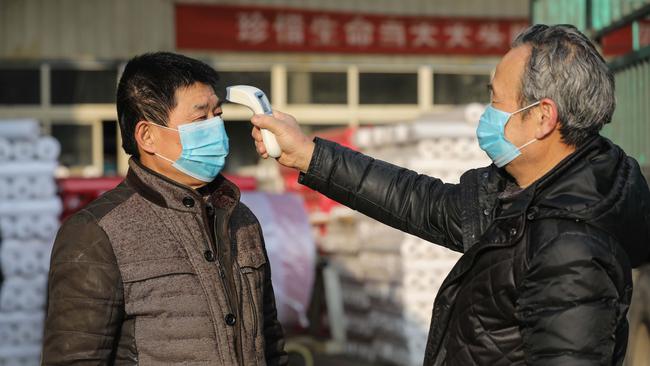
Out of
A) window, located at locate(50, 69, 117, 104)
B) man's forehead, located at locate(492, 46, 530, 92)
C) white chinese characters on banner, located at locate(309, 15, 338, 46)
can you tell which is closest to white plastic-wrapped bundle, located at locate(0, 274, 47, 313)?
man's forehead, located at locate(492, 46, 530, 92)

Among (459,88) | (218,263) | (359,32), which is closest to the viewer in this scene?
(218,263)

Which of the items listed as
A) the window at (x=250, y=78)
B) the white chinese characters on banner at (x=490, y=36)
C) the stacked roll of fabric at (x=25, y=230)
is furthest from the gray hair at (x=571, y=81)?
the white chinese characters on banner at (x=490, y=36)

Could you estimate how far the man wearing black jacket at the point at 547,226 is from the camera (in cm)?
240

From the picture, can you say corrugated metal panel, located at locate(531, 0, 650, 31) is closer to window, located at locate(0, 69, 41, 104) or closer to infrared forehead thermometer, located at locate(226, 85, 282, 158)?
infrared forehead thermometer, located at locate(226, 85, 282, 158)

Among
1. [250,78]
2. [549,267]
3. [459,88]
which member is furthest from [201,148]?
[459,88]

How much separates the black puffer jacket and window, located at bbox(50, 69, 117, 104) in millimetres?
12906

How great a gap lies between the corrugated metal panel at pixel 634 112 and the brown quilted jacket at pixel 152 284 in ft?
10.9

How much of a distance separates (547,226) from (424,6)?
46.5 ft

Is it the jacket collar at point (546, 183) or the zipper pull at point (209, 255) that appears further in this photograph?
the zipper pull at point (209, 255)

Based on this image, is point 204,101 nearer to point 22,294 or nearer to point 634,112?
point 634,112

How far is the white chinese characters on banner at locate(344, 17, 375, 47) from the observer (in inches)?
630

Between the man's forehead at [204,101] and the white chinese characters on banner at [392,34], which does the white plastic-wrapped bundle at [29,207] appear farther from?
the white chinese characters on banner at [392,34]

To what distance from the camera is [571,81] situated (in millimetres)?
2580

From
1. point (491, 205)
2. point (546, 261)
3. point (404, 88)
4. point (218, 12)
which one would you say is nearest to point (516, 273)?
point (546, 261)
